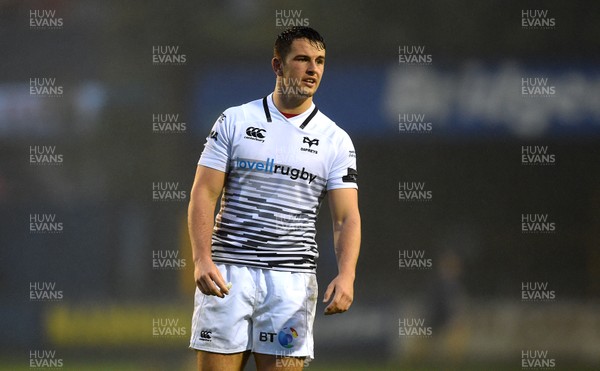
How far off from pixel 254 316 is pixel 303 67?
109 cm

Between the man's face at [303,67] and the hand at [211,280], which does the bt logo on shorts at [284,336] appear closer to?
the hand at [211,280]

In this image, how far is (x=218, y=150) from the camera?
4.02 m

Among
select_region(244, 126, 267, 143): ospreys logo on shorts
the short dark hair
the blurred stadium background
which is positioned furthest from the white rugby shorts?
the blurred stadium background

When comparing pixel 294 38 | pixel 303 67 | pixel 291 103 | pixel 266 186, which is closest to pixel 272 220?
pixel 266 186

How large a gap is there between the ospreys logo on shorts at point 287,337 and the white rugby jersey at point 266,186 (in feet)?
0.85

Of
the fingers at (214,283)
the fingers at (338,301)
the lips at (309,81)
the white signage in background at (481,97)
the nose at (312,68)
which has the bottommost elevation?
the fingers at (338,301)

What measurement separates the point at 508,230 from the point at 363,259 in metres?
1.11

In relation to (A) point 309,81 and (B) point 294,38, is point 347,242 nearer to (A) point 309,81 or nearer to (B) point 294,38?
(A) point 309,81

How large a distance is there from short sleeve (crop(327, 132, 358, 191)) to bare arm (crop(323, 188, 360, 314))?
1.0 inches

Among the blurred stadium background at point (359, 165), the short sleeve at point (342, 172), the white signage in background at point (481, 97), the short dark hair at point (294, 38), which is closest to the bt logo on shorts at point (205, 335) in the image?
the short sleeve at point (342, 172)

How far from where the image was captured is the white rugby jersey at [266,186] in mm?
4027

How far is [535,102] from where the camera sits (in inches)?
279

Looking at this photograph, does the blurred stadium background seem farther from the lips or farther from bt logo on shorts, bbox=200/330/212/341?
bt logo on shorts, bbox=200/330/212/341

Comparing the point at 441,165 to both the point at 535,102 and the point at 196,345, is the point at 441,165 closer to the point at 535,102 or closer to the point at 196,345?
the point at 535,102
